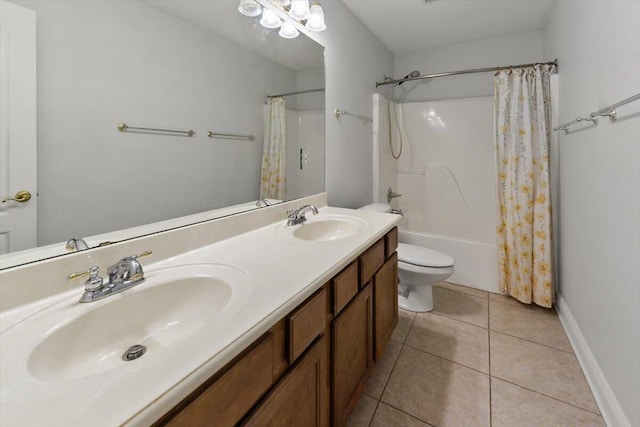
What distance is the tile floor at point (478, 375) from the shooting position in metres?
1.34

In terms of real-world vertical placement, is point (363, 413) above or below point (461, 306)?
below

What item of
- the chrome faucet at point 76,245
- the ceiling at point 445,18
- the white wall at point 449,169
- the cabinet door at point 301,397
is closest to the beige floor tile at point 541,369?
the white wall at point 449,169

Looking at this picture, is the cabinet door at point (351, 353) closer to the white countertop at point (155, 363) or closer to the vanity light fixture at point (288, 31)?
the white countertop at point (155, 363)

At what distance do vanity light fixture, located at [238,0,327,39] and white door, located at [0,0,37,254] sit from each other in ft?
2.83

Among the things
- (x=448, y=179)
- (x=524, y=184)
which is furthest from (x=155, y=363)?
(x=448, y=179)

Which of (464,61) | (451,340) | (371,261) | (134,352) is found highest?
(464,61)

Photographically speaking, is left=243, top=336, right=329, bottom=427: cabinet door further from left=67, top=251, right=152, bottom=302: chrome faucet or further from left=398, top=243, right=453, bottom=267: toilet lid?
left=398, top=243, right=453, bottom=267: toilet lid

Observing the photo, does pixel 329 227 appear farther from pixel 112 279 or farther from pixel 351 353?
pixel 112 279

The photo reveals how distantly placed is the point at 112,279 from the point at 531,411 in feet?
5.95

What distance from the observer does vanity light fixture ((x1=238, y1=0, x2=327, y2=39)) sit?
4.59ft

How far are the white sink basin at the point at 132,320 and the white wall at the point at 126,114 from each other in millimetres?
267

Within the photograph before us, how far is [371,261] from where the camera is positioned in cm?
132

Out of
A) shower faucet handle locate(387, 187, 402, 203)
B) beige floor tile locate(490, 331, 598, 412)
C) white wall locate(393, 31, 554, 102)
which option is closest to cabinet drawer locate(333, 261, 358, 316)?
beige floor tile locate(490, 331, 598, 412)

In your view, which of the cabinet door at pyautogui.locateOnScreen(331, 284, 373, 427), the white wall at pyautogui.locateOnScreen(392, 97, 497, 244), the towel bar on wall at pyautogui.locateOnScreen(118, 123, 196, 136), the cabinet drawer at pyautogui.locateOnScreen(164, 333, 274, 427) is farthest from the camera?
the white wall at pyautogui.locateOnScreen(392, 97, 497, 244)
